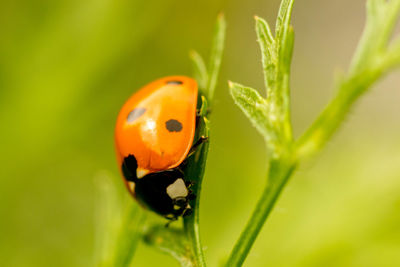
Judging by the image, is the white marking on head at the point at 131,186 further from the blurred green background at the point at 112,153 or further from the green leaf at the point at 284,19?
the green leaf at the point at 284,19

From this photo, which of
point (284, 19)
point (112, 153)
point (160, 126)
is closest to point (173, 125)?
point (160, 126)

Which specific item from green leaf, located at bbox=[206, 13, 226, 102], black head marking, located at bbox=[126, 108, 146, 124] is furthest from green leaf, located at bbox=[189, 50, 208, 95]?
black head marking, located at bbox=[126, 108, 146, 124]

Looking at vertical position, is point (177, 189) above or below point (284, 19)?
below

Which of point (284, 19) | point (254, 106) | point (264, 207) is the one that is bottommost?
point (264, 207)

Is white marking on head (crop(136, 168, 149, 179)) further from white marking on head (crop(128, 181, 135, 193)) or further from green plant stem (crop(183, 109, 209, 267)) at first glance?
green plant stem (crop(183, 109, 209, 267))

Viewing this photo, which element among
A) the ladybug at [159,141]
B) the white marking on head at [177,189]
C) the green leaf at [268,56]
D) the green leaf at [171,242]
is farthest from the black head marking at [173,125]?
the green leaf at [268,56]

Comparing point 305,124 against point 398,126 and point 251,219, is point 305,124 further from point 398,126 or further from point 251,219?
point 251,219

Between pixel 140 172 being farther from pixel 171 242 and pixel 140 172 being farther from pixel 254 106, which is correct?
pixel 254 106
